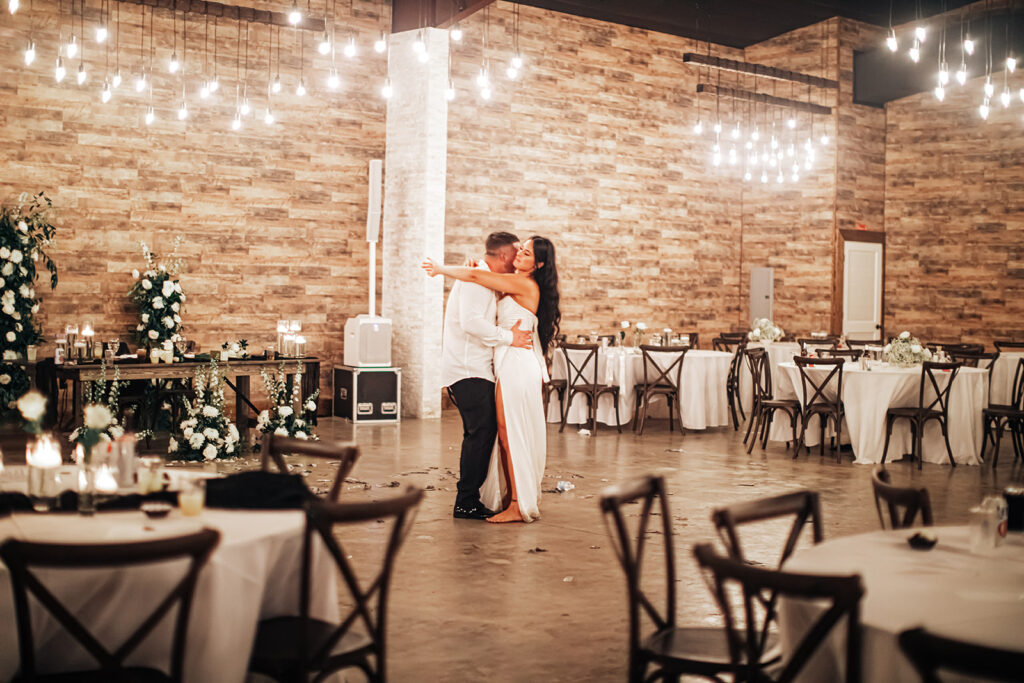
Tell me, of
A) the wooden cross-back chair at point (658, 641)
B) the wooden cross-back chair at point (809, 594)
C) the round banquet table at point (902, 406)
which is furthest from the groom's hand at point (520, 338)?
the round banquet table at point (902, 406)

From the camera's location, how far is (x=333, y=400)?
451 inches

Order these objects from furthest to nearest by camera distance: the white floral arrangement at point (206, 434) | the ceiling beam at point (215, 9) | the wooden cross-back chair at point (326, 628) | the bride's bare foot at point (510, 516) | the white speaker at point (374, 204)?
1. the white speaker at point (374, 204)
2. the ceiling beam at point (215, 9)
3. the white floral arrangement at point (206, 434)
4. the bride's bare foot at point (510, 516)
5. the wooden cross-back chair at point (326, 628)

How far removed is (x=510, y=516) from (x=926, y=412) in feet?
14.4

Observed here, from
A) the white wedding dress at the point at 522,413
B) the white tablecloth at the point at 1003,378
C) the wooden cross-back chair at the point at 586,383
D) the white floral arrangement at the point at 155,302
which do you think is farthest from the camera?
the white tablecloth at the point at 1003,378

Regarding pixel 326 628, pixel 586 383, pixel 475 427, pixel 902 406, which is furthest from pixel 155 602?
pixel 586 383

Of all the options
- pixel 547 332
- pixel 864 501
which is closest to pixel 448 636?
pixel 547 332

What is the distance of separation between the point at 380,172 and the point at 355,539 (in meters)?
6.35

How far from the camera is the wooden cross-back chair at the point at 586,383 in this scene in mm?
10188

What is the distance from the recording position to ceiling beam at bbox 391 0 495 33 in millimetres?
10566

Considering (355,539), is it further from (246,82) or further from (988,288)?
(988,288)

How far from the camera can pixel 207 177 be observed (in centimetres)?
1055

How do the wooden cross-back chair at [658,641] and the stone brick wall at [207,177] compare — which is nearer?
the wooden cross-back chair at [658,641]

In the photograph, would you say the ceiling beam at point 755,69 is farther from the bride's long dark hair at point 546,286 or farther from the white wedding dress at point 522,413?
the white wedding dress at point 522,413

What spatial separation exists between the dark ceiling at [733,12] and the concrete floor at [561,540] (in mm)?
6395
